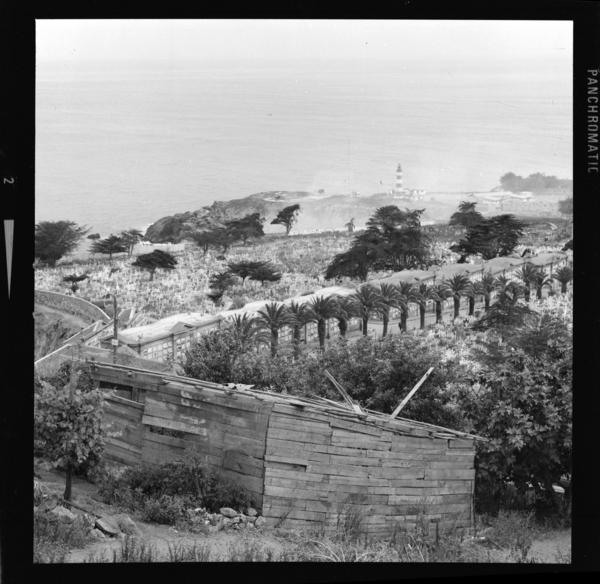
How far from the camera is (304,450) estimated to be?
11.9 metres

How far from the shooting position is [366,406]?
12352 millimetres

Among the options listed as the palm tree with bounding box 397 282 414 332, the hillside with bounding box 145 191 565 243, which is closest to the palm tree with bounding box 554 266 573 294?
the hillside with bounding box 145 191 565 243

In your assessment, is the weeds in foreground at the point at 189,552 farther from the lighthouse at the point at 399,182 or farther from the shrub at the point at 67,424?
the lighthouse at the point at 399,182

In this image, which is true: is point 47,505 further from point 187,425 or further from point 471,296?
point 471,296

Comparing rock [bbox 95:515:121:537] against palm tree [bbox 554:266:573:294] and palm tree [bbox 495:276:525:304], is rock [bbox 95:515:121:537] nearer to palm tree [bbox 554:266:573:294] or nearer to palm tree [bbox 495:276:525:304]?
palm tree [bbox 495:276:525:304]

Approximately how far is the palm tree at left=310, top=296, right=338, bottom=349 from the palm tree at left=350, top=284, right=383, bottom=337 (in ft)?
0.89

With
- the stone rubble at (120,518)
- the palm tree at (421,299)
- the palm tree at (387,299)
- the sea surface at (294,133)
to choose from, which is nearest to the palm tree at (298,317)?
the palm tree at (387,299)

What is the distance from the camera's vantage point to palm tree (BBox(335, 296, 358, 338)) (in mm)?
12430

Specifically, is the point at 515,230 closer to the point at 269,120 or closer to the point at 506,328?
the point at 506,328

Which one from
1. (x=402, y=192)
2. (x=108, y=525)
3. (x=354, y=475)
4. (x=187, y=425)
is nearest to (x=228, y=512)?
(x=187, y=425)

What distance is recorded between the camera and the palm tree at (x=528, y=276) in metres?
12.4

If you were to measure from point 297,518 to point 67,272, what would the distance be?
13.3 ft

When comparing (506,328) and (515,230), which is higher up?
(515,230)
